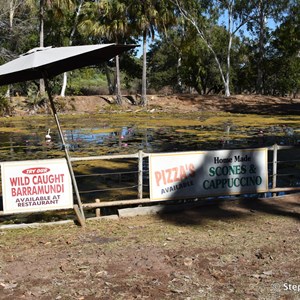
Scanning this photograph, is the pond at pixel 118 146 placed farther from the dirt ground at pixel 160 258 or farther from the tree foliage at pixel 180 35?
the tree foliage at pixel 180 35

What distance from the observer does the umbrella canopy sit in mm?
5750

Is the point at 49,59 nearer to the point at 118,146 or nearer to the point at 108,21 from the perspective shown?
the point at 118,146

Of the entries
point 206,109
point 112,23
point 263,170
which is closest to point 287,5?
point 206,109

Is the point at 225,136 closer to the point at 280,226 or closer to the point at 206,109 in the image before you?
the point at 280,226

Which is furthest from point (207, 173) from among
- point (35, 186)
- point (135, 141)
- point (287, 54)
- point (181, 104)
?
point (287, 54)

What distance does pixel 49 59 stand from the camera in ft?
18.9

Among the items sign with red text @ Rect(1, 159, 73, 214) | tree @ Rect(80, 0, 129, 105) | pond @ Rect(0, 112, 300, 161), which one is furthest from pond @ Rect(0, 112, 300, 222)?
tree @ Rect(80, 0, 129, 105)

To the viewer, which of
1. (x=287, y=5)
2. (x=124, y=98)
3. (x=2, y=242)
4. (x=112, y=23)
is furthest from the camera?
(x=287, y=5)

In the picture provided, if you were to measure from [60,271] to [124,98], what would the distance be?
38923mm

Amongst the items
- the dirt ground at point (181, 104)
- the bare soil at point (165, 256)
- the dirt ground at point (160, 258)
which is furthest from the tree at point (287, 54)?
the dirt ground at point (160, 258)

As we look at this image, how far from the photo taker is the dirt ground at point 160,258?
4.17 m

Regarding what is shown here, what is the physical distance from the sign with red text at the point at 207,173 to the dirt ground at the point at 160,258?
0.46 meters

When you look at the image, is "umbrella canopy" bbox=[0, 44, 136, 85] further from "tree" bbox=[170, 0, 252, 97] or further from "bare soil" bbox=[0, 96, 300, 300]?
"tree" bbox=[170, 0, 252, 97]

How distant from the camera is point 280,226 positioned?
6.22m
